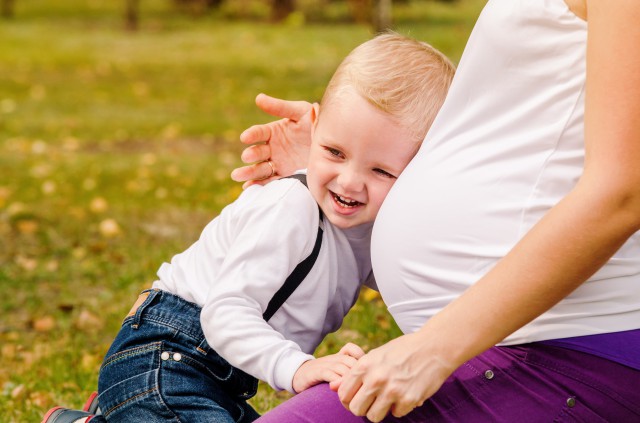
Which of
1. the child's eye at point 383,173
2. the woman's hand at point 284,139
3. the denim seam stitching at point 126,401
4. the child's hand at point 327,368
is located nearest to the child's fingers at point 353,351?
the child's hand at point 327,368

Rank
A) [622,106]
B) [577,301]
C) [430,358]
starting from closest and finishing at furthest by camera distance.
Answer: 1. [622,106]
2. [430,358]
3. [577,301]

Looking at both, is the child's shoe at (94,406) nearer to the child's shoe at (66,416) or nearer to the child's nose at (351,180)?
the child's shoe at (66,416)

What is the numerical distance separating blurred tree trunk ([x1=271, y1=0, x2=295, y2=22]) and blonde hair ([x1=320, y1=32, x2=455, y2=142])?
1891 cm

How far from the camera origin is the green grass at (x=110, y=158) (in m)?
4.20

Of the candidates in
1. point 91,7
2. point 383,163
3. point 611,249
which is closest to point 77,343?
point 383,163

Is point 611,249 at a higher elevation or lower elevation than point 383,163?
higher

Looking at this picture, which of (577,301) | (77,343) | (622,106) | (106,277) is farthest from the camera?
(106,277)

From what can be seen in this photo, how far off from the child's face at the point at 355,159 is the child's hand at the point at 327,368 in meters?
0.35

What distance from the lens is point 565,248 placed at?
1.47 meters

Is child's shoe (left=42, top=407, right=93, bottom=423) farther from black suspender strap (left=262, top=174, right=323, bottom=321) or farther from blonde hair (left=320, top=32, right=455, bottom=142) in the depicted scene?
blonde hair (left=320, top=32, right=455, bottom=142)

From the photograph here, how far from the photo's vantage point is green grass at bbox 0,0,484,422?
13.8 feet

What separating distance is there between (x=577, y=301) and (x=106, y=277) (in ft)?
12.9

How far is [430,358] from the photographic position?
5.15 ft

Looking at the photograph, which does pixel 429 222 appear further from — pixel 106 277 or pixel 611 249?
pixel 106 277
